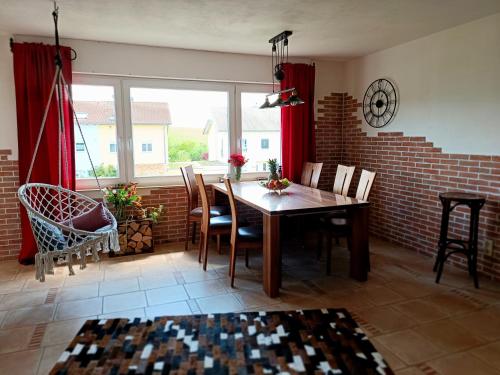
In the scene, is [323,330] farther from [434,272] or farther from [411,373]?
[434,272]

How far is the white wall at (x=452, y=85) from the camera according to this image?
3139 mm

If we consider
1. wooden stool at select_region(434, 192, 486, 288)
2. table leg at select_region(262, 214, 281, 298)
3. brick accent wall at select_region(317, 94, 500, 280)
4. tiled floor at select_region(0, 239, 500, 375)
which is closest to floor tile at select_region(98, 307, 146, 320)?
tiled floor at select_region(0, 239, 500, 375)

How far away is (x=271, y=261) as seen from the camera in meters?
2.82

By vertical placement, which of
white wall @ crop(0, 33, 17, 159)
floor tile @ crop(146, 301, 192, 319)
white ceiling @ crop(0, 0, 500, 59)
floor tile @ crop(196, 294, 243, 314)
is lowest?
floor tile @ crop(146, 301, 192, 319)

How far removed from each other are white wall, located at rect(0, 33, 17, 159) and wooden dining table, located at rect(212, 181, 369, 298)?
2.41 metres

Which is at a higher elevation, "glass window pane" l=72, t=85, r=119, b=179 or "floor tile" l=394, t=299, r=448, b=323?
"glass window pane" l=72, t=85, r=119, b=179

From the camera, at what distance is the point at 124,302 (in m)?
2.80

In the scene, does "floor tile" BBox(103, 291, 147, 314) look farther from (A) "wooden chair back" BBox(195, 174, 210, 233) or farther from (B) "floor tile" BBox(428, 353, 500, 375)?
(B) "floor tile" BBox(428, 353, 500, 375)

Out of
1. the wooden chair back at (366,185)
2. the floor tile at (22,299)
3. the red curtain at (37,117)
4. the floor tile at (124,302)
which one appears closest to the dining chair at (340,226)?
the wooden chair back at (366,185)

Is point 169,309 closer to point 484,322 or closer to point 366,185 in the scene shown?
point 366,185

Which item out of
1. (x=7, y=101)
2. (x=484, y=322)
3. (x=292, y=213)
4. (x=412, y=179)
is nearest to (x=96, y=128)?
(x=7, y=101)

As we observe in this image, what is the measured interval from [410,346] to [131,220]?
2.99m

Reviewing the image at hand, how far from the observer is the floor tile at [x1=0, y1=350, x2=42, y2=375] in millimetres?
1991

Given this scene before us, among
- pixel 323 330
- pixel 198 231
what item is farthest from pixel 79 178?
pixel 323 330
